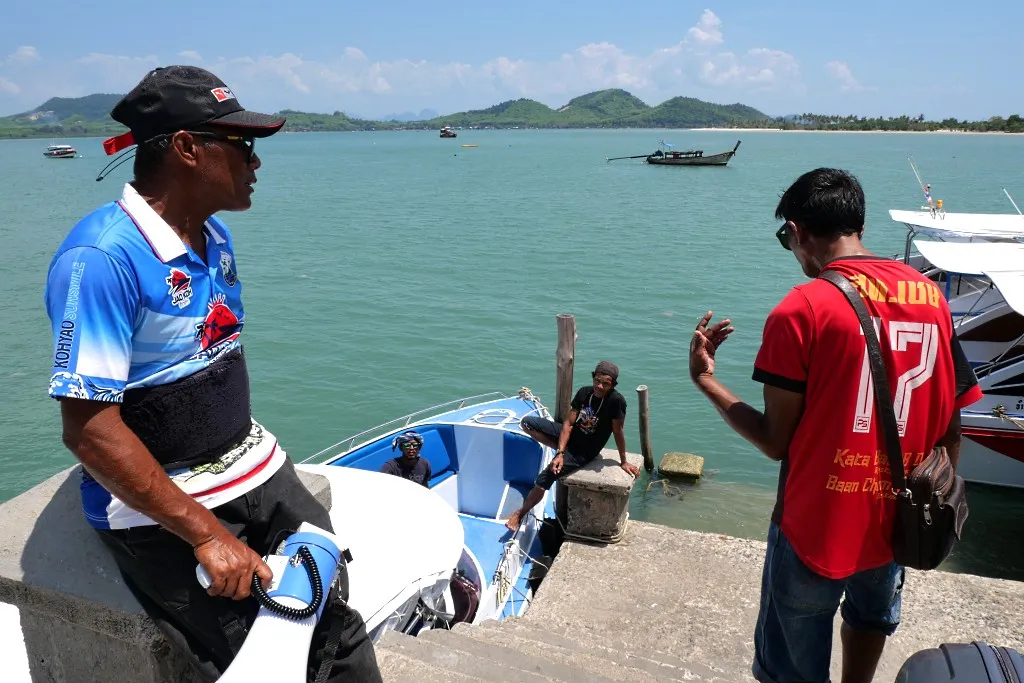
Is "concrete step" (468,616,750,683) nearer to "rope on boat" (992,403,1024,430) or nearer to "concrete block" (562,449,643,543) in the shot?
"concrete block" (562,449,643,543)

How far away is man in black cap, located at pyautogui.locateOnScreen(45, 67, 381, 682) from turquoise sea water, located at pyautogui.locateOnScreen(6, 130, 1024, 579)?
9.17m

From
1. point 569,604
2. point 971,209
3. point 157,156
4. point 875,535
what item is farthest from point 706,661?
point 971,209

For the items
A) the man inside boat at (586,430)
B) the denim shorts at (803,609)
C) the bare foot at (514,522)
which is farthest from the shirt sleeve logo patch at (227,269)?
the bare foot at (514,522)

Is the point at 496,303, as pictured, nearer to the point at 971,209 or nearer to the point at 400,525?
the point at 400,525

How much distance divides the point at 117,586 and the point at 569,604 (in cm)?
356

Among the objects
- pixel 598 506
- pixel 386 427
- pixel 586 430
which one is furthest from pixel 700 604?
pixel 386 427

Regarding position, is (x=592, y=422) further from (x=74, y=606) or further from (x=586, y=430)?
(x=74, y=606)

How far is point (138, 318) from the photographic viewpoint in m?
1.95

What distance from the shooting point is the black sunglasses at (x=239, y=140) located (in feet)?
6.90

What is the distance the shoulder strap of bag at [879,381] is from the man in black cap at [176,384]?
1882 millimetres

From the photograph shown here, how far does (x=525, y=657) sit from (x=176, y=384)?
225 cm

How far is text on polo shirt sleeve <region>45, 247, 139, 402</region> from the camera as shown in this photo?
183cm

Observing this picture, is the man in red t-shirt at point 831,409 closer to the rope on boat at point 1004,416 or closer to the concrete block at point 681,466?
the concrete block at point 681,466

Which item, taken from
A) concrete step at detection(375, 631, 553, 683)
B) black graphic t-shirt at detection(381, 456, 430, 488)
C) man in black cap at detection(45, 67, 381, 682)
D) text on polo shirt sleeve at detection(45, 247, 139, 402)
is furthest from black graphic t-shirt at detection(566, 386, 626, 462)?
text on polo shirt sleeve at detection(45, 247, 139, 402)
